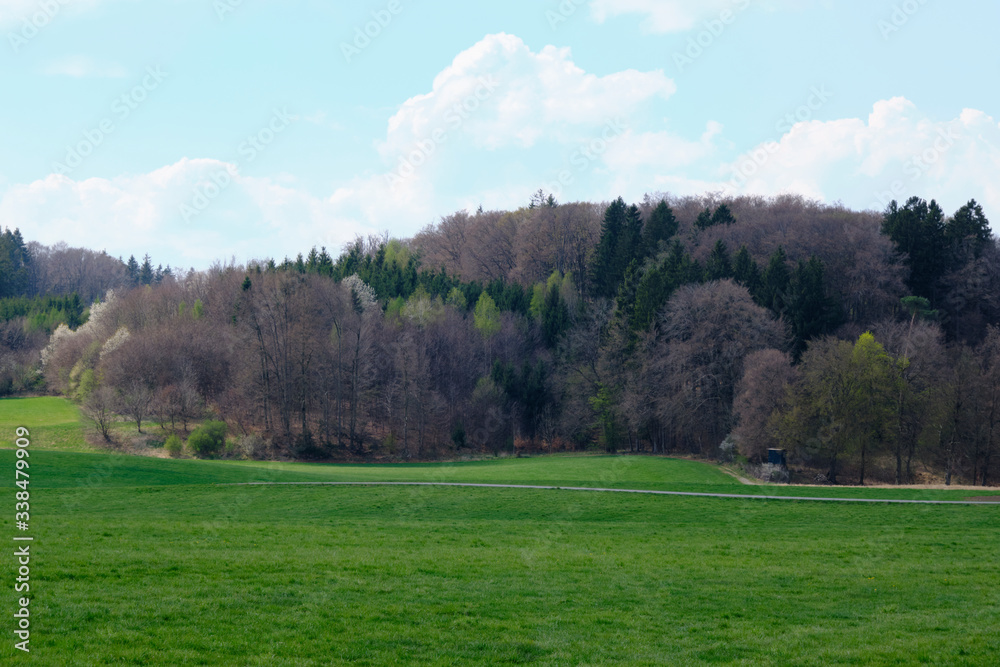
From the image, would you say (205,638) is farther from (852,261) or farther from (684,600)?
(852,261)

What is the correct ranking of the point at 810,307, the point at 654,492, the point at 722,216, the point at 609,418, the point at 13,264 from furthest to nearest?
the point at 13,264 < the point at 722,216 < the point at 609,418 < the point at 810,307 < the point at 654,492

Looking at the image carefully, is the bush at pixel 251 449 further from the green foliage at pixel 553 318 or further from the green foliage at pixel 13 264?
the green foliage at pixel 13 264

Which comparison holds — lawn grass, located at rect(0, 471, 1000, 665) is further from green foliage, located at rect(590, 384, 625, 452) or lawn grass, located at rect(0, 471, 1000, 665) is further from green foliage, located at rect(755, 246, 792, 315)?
green foliage, located at rect(590, 384, 625, 452)

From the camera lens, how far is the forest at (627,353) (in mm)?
48219

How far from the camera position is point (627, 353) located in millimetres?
67938

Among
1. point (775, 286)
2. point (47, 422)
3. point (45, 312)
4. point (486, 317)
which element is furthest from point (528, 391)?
point (45, 312)

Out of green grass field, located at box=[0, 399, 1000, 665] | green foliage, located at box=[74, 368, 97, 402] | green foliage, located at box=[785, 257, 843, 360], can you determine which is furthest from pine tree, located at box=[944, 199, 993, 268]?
green foliage, located at box=[74, 368, 97, 402]

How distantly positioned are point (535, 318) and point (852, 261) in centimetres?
3490

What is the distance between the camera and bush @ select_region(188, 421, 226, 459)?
55750mm

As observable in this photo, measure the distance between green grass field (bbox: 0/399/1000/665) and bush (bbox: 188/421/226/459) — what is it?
2764cm

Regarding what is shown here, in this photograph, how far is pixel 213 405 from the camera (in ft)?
230

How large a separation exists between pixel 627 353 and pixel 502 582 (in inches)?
2131

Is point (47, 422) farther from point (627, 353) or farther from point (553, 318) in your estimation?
point (627, 353)

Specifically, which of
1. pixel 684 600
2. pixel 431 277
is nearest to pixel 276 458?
pixel 431 277
